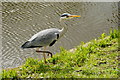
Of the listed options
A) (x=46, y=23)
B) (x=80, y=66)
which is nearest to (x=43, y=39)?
(x=80, y=66)

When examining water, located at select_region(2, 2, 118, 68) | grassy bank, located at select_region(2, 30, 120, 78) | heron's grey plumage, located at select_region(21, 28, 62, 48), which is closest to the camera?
grassy bank, located at select_region(2, 30, 120, 78)

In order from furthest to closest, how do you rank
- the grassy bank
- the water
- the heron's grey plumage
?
the water
the heron's grey plumage
the grassy bank

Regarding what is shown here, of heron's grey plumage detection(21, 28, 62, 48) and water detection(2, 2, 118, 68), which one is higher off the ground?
water detection(2, 2, 118, 68)

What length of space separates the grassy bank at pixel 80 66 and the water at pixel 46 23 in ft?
7.93

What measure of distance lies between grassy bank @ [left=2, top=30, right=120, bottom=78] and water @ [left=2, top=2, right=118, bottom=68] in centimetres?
242

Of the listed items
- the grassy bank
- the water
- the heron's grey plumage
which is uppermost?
the water

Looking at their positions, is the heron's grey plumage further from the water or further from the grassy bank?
the water

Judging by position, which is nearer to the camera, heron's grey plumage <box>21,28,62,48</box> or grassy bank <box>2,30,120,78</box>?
grassy bank <box>2,30,120,78</box>

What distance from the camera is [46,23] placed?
13719mm

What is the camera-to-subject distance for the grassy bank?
20.3 ft

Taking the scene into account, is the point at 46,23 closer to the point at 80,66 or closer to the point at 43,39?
the point at 43,39

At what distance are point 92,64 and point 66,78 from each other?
3.30 ft

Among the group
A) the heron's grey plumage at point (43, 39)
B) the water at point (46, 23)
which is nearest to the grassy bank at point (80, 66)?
the heron's grey plumage at point (43, 39)

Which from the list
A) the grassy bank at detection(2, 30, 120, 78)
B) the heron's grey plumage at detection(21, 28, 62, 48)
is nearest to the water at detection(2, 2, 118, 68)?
the heron's grey plumage at detection(21, 28, 62, 48)
